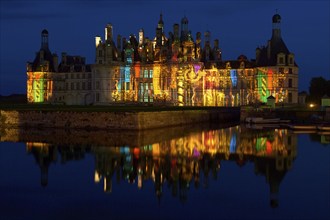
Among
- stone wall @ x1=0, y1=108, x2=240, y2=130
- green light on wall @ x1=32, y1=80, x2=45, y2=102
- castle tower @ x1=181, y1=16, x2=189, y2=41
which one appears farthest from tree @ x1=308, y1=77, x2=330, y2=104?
green light on wall @ x1=32, y1=80, x2=45, y2=102

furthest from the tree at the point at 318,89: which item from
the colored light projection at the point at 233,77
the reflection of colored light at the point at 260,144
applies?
Answer: the reflection of colored light at the point at 260,144

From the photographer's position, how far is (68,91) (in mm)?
88688

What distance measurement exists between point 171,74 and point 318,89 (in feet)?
→ 72.8

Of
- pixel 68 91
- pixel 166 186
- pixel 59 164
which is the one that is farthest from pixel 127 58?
pixel 166 186

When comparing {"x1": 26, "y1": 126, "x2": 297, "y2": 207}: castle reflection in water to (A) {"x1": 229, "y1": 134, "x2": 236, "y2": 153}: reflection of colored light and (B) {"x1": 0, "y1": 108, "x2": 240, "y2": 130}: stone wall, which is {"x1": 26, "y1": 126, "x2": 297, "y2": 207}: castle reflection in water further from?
(B) {"x1": 0, "y1": 108, "x2": 240, "y2": 130}: stone wall

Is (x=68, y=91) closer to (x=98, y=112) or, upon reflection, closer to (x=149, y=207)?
(x=98, y=112)

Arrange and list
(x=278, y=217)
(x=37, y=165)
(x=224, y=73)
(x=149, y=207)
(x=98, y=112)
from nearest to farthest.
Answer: (x=278, y=217)
(x=149, y=207)
(x=37, y=165)
(x=98, y=112)
(x=224, y=73)

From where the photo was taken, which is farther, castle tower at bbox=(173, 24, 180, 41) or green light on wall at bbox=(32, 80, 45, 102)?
green light on wall at bbox=(32, 80, 45, 102)

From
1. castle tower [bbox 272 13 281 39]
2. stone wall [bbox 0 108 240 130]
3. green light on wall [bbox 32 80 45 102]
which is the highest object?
castle tower [bbox 272 13 281 39]

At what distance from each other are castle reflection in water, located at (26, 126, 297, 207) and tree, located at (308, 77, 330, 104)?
42.5 m

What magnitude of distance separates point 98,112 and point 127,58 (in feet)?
128

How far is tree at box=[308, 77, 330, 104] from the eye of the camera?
7806 cm

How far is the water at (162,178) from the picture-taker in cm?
1628

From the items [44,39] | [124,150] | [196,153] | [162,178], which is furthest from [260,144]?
[44,39]
